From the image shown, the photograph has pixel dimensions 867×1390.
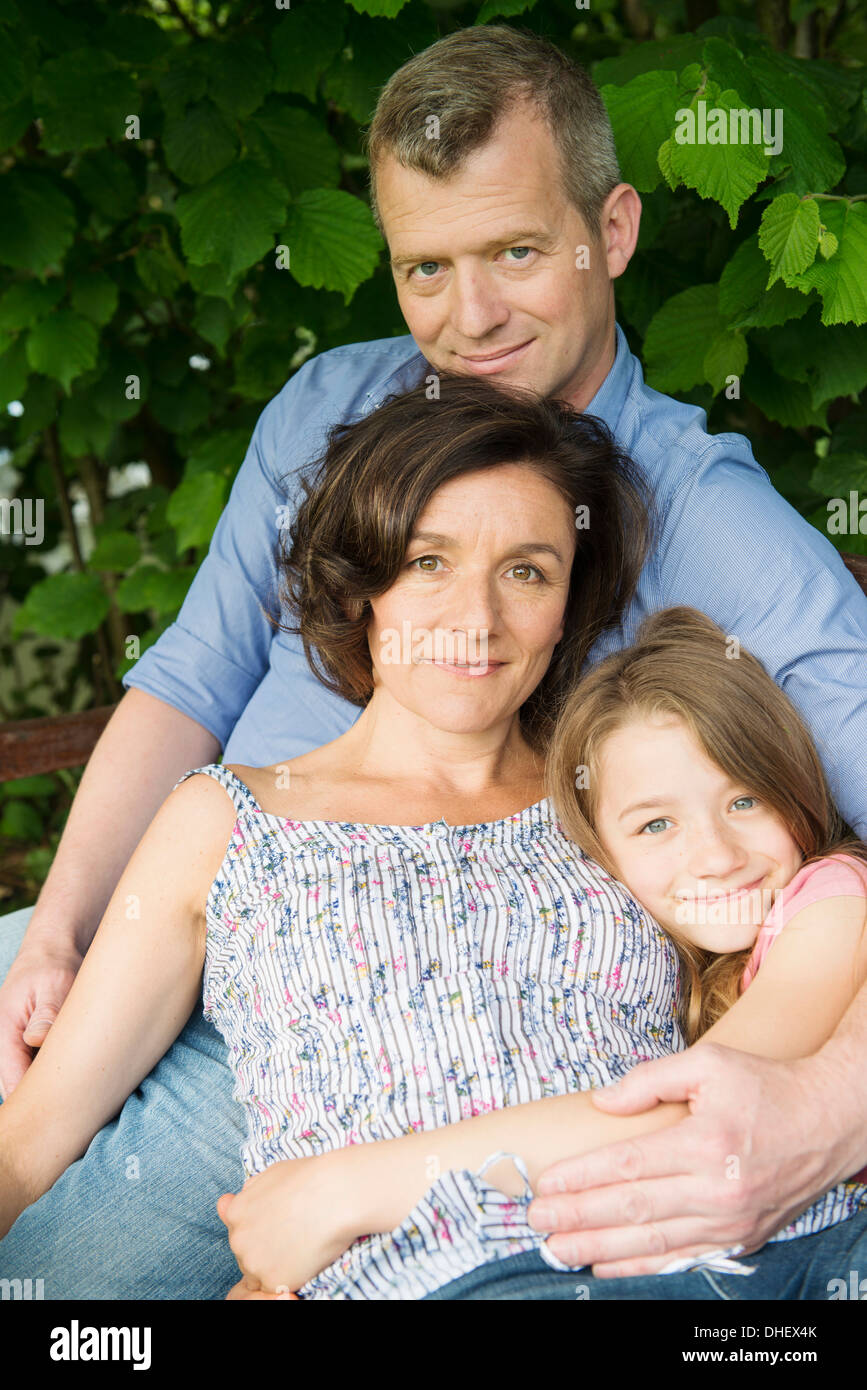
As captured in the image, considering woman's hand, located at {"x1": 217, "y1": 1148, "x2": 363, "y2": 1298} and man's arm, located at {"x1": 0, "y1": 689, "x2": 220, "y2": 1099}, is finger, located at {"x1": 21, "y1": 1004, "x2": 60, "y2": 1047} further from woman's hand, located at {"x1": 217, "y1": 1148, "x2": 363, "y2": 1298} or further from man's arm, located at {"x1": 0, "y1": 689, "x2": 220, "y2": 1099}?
woman's hand, located at {"x1": 217, "y1": 1148, "x2": 363, "y2": 1298}

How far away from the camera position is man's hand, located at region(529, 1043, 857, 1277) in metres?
1.42

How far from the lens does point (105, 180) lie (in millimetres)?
3166

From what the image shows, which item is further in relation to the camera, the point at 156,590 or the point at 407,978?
the point at 156,590

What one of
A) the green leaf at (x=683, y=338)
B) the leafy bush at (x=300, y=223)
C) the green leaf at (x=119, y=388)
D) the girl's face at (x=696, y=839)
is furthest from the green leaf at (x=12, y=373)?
the girl's face at (x=696, y=839)

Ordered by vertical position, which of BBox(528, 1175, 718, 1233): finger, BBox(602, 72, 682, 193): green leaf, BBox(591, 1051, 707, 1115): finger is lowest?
BBox(528, 1175, 718, 1233): finger

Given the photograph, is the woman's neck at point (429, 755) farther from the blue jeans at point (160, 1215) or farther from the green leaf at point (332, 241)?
the green leaf at point (332, 241)

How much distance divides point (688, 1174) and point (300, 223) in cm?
189

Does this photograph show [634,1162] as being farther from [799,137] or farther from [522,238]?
[799,137]

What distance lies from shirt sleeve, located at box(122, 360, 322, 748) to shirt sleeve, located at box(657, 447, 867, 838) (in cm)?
73

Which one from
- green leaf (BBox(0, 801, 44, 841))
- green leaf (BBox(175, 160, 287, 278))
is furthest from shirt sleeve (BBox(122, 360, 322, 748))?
green leaf (BBox(0, 801, 44, 841))

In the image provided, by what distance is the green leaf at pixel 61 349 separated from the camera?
122 inches

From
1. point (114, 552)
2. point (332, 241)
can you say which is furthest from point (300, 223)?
point (114, 552)

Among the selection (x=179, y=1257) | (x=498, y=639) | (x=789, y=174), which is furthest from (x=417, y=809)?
(x=789, y=174)

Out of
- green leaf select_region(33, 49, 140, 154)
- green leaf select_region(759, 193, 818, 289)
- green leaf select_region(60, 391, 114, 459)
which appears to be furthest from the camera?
green leaf select_region(60, 391, 114, 459)
